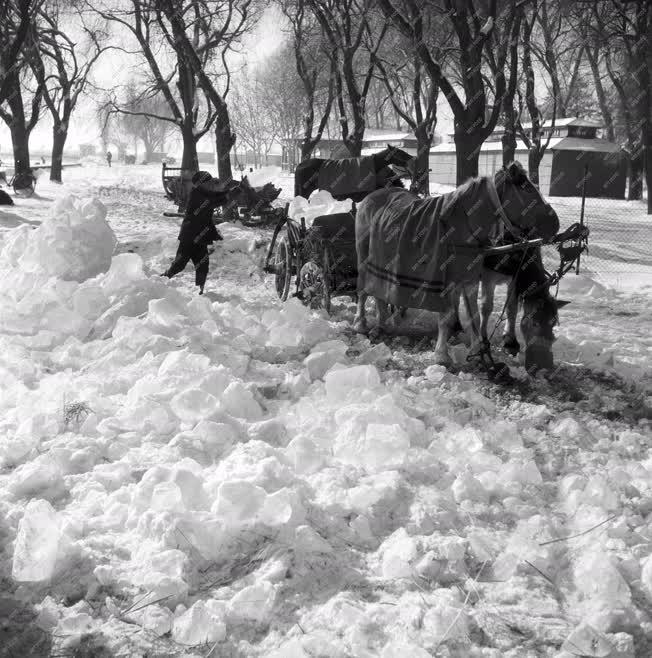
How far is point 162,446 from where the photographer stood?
448cm

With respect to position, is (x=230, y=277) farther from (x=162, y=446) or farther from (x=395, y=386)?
(x=162, y=446)

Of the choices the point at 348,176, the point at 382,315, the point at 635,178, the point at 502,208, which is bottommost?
the point at 382,315

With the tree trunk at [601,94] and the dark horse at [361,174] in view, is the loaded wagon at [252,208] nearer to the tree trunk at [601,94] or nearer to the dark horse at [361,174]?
the dark horse at [361,174]

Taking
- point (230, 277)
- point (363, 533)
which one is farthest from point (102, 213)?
point (363, 533)

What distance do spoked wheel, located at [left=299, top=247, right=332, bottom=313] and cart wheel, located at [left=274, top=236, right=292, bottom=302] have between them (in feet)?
0.80

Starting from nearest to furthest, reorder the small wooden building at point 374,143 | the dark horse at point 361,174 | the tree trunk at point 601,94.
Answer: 1. the dark horse at point 361,174
2. the tree trunk at point 601,94
3. the small wooden building at point 374,143

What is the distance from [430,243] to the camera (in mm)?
5934

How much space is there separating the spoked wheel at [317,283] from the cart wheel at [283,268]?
24cm

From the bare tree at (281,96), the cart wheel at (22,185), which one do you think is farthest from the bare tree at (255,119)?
the cart wheel at (22,185)

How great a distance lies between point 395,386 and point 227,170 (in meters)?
15.3

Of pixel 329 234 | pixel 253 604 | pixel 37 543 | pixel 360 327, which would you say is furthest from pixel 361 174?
pixel 253 604

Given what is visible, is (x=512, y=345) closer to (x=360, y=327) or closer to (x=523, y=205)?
(x=523, y=205)

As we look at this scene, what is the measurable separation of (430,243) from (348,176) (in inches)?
103

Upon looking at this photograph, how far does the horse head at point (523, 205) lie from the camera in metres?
5.38
